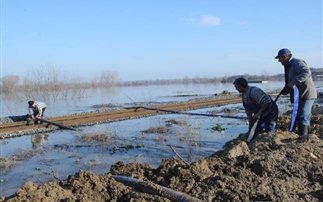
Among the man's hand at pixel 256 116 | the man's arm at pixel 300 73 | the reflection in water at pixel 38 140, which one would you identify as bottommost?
the reflection in water at pixel 38 140

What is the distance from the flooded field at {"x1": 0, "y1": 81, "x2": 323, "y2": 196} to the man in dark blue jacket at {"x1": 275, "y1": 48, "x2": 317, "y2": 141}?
2.53m

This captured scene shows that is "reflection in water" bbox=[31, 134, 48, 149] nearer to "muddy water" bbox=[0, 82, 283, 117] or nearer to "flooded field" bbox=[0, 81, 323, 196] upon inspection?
"flooded field" bbox=[0, 81, 323, 196]

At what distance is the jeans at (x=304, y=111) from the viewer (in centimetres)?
789

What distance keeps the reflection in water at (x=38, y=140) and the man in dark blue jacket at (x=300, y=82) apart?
8.05 metres

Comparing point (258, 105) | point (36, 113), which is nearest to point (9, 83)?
point (36, 113)

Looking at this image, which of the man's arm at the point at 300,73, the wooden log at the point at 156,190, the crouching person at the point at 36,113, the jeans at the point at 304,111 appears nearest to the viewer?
the wooden log at the point at 156,190

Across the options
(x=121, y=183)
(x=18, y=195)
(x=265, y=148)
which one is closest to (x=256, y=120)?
(x=265, y=148)

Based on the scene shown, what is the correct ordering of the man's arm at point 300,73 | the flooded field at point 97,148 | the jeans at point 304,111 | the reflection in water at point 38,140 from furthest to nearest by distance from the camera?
the reflection in water at point 38,140
the flooded field at point 97,148
the jeans at point 304,111
the man's arm at point 300,73

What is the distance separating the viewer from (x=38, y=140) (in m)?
14.0

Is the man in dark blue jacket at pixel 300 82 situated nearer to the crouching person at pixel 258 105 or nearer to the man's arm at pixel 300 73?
the man's arm at pixel 300 73

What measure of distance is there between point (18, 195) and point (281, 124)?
8.54 meters

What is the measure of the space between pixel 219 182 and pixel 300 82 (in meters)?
3.73

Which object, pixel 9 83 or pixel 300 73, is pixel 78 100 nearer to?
pixel 9 83

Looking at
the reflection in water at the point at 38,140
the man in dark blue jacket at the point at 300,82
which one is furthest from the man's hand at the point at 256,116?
the reflection in water at the point at 38,140
